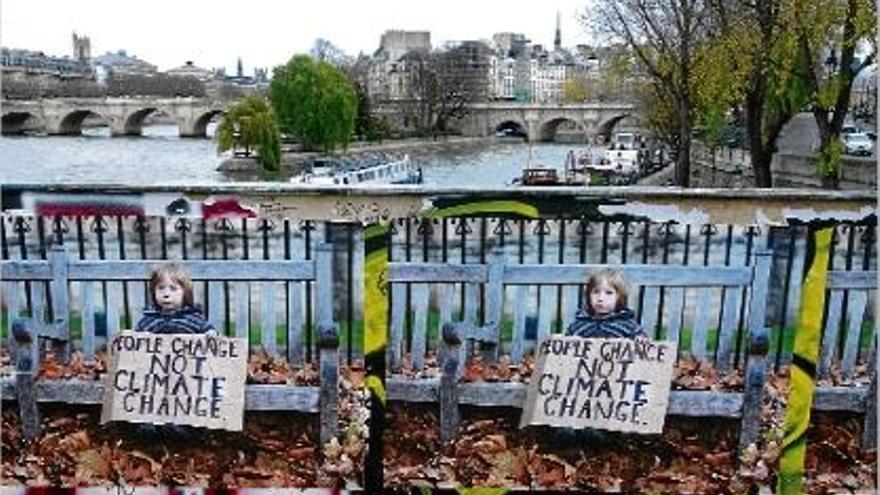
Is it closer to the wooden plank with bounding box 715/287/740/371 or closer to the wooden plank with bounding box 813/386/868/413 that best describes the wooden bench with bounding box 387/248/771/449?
the wooden plank with bounding box 715/287/740/371

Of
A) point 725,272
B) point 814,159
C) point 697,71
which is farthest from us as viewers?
point 697,71

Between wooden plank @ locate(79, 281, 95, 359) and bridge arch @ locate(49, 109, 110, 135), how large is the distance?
27935 millimetres

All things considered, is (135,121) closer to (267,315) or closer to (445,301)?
(267,315)

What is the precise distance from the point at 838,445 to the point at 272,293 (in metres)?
1.28

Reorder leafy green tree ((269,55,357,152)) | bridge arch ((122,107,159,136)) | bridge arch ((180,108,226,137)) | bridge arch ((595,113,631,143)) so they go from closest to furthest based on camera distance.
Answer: leafy green tree ((269,55,357,152)) → bridge arch ((595,113,631,143)) → bridge arch ((180,108,226,137)) → bridge arch ((122,107,159,136))

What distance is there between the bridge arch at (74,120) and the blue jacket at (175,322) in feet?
91.9

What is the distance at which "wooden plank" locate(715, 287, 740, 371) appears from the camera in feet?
6.86

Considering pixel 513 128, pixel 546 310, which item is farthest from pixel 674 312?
pixel 513 128

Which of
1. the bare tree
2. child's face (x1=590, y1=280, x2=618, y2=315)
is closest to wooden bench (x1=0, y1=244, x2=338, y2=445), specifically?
child's face (x1=590, y1=280, x2=618, y2=315)

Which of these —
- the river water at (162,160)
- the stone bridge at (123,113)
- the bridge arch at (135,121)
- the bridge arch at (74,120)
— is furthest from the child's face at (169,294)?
the bridge arch at (135,121)

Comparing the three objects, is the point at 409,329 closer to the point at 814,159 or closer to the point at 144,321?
the point at 144,321

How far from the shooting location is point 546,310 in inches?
83.2

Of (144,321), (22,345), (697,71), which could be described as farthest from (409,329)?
(697,71)

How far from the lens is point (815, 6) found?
6.71 m
